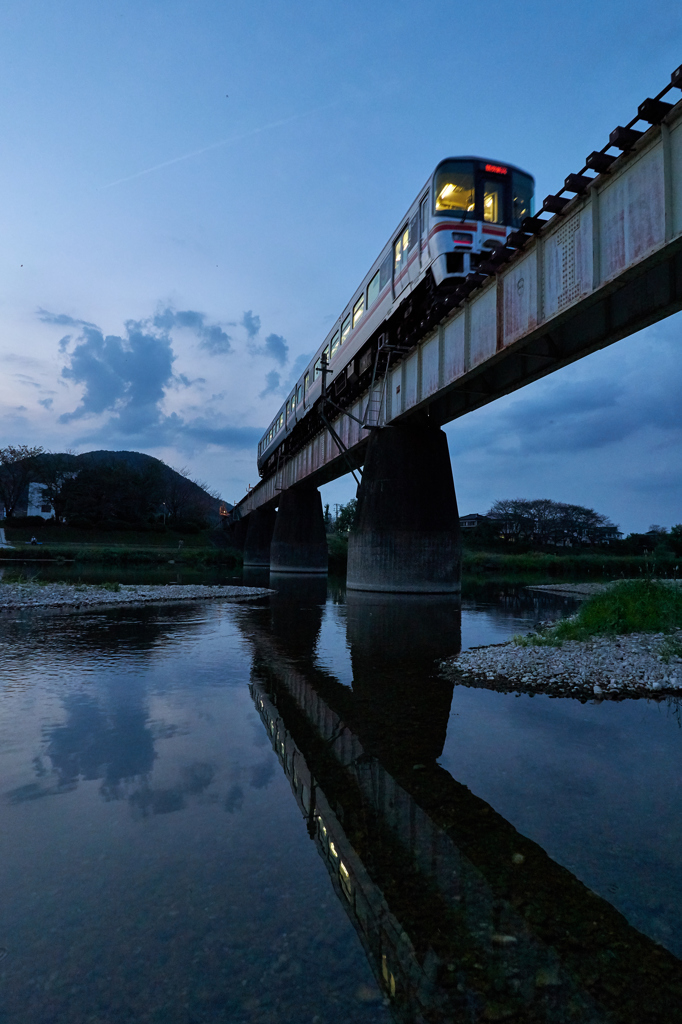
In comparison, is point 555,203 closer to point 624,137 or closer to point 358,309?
point 624,137

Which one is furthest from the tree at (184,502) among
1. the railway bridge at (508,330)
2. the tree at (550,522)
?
the railway bridge at (508,330)

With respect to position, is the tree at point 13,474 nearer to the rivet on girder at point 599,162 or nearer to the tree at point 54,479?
the tree at point 54,479

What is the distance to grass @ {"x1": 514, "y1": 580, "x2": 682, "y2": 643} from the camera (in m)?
9.16

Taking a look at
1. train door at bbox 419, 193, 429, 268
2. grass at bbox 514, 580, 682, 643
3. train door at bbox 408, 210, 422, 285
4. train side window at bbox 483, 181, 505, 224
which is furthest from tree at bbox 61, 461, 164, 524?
grass at bbox 514, 580, 682, 643

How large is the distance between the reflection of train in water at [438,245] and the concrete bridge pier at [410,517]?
3.42 m

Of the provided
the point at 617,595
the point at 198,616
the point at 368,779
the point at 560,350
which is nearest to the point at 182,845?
the point at 368,779

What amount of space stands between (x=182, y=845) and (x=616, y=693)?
195 inches

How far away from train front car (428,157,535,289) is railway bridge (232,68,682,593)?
1.08 m

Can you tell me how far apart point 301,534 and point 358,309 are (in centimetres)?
2058

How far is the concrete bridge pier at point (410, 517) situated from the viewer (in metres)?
20.0

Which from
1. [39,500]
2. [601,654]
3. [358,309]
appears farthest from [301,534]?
[39,500]

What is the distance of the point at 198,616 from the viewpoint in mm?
13852

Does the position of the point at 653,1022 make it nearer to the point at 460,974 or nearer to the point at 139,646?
the point at 460,974

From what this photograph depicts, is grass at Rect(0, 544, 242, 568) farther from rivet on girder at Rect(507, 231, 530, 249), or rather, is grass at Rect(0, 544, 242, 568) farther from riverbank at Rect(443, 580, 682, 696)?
riverbank at Rect(443, 580, 682, 696)
